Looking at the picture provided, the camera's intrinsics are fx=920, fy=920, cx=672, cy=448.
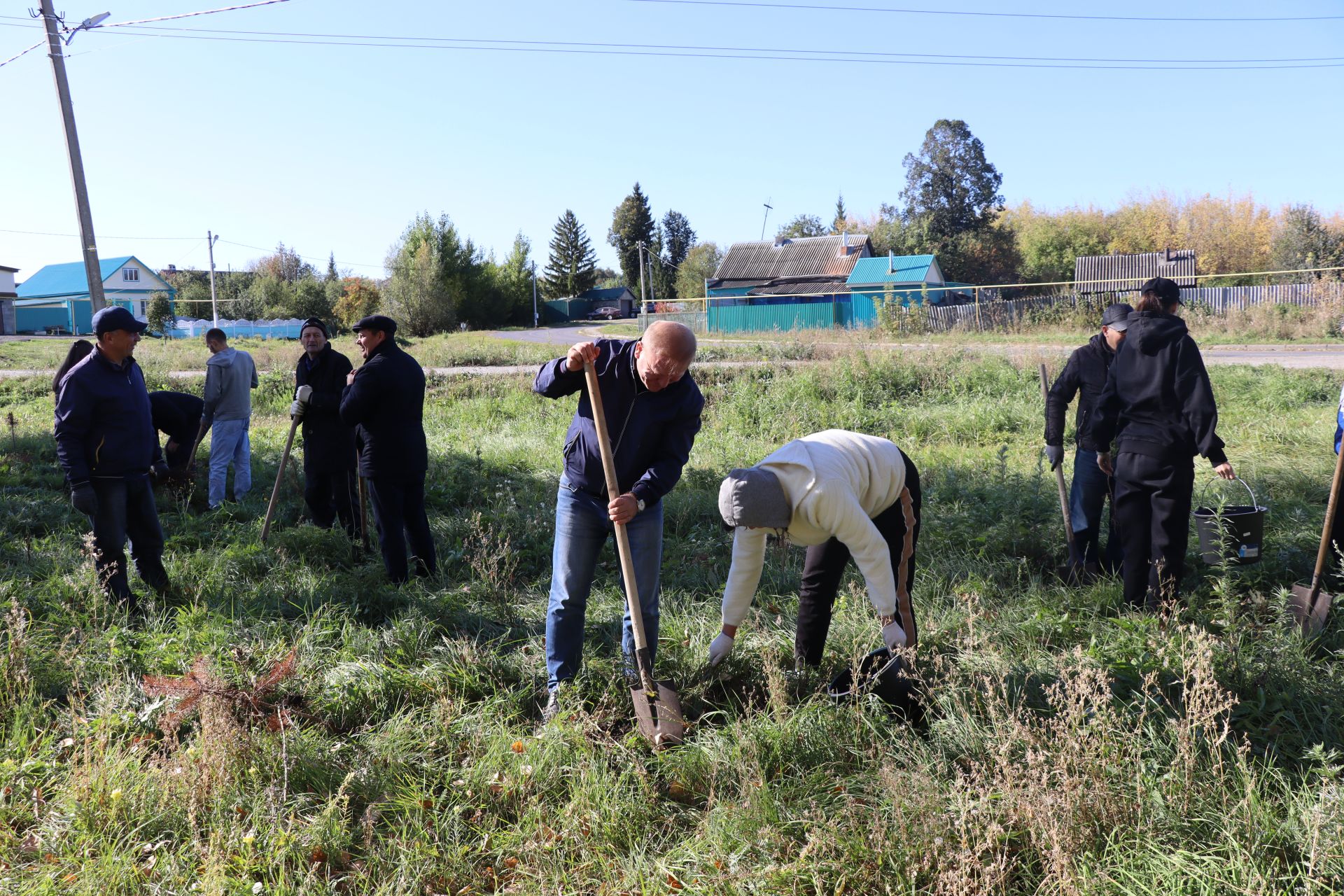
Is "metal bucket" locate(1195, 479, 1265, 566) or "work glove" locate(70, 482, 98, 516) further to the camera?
"work glove" locate(70, 482, 98, 516)

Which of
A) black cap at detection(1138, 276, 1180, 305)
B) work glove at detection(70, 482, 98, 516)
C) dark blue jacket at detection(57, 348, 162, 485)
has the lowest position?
work glove at detection(70, 482, 98, 516)

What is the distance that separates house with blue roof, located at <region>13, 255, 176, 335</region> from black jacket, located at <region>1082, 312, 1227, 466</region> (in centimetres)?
5612

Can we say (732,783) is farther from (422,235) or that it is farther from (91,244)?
(422,235)

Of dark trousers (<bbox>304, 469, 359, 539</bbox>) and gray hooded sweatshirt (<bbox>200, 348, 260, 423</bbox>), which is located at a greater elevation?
gray hooded sweatshirt (<bbox>200, 348, 260, 423</bbox>)

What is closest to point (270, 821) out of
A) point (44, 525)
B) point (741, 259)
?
point (44, 525)

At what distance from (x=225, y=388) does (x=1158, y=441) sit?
277 inches

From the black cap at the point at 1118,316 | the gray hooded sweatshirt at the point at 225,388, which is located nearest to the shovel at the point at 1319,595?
the black cap at the point at 1118,316

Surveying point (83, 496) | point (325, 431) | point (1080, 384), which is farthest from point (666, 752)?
point (325, 431)

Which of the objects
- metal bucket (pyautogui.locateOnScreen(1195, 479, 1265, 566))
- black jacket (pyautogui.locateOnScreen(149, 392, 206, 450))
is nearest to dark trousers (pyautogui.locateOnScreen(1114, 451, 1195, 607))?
metal bucket (pyautogui.locateOnScreen(1195, 479, 1265, 566))

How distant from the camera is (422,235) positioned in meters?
47.6

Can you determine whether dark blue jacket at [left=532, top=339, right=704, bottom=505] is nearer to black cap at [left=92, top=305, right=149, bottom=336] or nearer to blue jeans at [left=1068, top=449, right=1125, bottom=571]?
black cap at [left=92, top=305, right=149, bottom=336]

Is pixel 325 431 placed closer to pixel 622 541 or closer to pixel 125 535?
pixel 125 535

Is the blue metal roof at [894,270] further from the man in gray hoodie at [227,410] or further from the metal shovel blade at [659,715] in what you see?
the metal shovel blade at [659,715]

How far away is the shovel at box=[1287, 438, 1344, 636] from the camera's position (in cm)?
420
